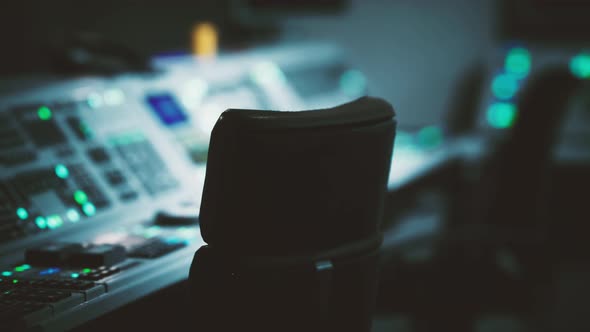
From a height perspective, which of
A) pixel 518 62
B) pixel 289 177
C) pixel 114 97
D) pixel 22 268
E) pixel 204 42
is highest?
pixel 204 42

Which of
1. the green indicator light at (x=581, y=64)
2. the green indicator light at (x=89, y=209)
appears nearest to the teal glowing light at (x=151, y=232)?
the green indicator light at (x=89, y=209)

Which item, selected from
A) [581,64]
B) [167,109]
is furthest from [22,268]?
[581,64]

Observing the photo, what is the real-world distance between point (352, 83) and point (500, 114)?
2.70 feet

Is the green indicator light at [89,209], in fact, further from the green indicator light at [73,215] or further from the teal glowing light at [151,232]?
the teal glowing light at [151,232]

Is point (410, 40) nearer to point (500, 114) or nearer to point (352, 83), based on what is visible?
point (352, 83)

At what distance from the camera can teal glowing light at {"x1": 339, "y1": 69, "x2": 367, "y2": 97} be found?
Answer: 12.4 ft

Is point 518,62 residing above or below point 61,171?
below

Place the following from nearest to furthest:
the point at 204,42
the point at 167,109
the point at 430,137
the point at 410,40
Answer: the point at 167,109
the point at 204,42
the point at 430,137
the point at 410,40

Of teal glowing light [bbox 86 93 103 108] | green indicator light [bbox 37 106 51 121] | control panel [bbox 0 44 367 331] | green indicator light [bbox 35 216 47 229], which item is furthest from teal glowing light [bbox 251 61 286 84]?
green indicator light [bbox 35 216 47 229]

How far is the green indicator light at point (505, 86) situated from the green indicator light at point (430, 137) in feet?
1.86

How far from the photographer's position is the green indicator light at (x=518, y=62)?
3.88 metres

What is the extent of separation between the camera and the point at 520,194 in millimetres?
2525

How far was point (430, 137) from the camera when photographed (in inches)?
133

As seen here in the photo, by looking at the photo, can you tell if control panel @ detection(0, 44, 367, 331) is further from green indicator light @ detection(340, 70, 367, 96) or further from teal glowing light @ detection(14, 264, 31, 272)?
green indicator light @ detection(340, 70, 367, 96)
